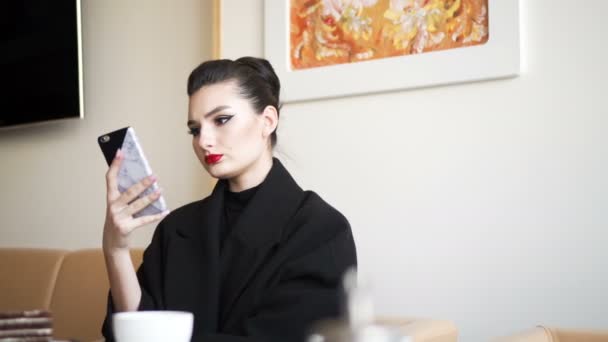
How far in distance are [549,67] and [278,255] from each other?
0.81 metres

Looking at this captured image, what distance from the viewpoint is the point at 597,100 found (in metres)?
1.63

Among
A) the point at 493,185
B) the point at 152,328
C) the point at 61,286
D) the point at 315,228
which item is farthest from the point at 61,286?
the point at 152,328

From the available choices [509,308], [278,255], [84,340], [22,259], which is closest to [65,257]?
[22,259]

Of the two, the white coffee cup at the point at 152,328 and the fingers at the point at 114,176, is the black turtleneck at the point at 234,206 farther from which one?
the white coffee cup at the point at 152,328

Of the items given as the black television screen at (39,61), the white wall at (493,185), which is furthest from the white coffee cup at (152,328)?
the black television screen at (39,61)

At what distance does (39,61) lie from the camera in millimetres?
2965

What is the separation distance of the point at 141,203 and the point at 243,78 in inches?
18.5

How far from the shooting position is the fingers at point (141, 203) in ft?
4.05

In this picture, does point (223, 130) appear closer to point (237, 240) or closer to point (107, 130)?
point (237, 240)

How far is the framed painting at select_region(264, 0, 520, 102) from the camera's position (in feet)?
5.76

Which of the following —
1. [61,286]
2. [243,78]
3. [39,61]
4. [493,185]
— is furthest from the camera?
[39,61]

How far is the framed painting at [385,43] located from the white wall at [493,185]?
4cm

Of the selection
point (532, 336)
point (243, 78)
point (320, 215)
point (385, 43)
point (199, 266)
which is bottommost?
point (532, 336)

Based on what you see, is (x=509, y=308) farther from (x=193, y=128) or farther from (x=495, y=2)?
(x=193, y=128)
